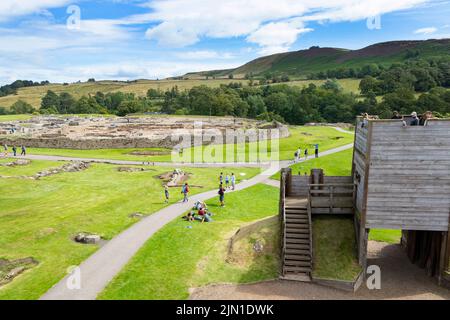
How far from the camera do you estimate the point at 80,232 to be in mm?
25359

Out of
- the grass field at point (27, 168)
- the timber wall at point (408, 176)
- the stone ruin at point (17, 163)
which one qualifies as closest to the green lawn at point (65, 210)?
the grass field at point (27, 168)

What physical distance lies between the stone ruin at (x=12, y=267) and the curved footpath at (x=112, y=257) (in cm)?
296

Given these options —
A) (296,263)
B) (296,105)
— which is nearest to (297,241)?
(296,263)

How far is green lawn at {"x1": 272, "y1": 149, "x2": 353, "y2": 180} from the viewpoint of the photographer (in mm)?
44094

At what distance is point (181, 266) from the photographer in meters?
20.6

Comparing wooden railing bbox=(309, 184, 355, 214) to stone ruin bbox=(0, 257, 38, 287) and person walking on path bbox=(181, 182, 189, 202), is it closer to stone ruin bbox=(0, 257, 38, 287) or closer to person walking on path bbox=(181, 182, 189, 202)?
person walking on path bbox=(181, 182, 189, 202)

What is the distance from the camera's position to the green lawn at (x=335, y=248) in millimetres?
18578

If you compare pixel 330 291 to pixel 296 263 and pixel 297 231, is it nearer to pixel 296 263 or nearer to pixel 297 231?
pixel 296 263

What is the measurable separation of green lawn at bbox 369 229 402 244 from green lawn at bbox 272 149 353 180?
16.7 m

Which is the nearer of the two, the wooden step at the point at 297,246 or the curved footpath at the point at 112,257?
the curved footpath at the point at 112,257

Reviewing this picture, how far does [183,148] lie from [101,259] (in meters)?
45.4

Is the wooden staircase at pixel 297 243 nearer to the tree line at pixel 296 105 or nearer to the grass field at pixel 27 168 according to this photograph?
the grass field at pixel 27 168

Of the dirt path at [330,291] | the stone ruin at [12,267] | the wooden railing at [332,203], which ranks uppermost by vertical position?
the wooden railing at [332,203]
